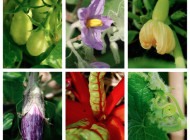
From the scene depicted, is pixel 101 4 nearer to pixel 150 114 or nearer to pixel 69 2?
pixel 69 2

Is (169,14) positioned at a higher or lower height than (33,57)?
higher

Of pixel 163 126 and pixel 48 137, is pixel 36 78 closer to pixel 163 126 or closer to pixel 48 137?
pixel 48 137

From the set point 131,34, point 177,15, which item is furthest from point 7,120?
point 177,15

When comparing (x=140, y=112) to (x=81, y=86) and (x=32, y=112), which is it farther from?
(x=32, y=112)

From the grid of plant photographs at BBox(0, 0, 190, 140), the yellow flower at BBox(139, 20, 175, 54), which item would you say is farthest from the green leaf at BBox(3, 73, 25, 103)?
the yellow flower at BBox(139, 20, 175, 54)

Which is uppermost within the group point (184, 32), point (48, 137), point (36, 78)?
point (184, 32)

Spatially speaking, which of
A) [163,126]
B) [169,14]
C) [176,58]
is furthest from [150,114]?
[169,14]
